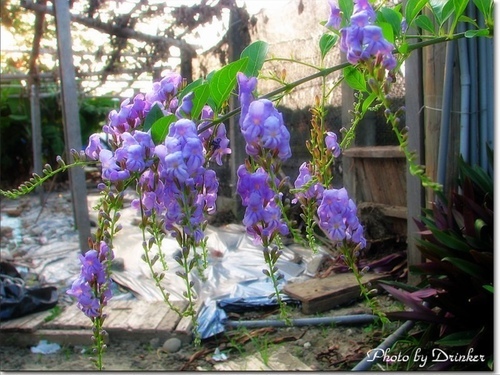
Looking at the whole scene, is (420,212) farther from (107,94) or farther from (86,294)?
(107,94)

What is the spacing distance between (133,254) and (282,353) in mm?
1311

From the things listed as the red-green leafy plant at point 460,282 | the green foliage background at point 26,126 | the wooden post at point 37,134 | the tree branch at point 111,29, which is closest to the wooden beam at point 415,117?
the red-green leafy plant at point 460,282

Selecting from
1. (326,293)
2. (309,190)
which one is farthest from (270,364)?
(309,190)

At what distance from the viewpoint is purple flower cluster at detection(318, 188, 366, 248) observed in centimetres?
49

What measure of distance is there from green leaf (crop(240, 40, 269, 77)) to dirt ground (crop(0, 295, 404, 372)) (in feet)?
4.19

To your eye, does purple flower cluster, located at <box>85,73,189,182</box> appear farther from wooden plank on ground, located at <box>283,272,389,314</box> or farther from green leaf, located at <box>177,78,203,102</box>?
wooden plank on ground, located at <box>283,272,389,314</box>

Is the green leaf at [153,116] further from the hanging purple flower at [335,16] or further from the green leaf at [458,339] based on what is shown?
the green leaf at [458,339]

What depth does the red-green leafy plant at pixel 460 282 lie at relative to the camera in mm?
1384

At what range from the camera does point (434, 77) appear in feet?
5.83

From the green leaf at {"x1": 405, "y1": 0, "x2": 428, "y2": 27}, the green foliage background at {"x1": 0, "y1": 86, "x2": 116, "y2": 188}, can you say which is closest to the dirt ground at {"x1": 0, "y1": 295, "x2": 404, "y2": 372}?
the green leaf at {"x1": 405, "y1": 0, "x2": 428, "y2": 27}

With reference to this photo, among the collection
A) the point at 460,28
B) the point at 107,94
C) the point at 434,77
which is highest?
the point at 107,94

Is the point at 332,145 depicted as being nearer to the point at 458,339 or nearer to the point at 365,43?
the point at 365,43

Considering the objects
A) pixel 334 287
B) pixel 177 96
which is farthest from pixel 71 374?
pixel 177 96

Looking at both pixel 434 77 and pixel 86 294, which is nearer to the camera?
pixel 86 294
